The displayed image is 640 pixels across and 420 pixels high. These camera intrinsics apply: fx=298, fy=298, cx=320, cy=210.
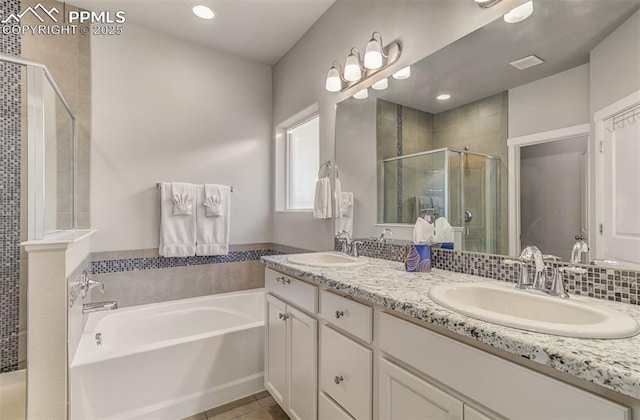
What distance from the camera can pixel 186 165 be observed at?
2.68 meters

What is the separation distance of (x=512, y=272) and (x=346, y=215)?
3.72ft

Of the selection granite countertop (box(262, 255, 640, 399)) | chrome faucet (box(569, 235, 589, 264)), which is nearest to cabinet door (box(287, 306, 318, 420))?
granite countertop (box(262, 255, 640, 399))

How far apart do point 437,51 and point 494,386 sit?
146cm

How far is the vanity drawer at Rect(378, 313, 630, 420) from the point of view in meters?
0.59

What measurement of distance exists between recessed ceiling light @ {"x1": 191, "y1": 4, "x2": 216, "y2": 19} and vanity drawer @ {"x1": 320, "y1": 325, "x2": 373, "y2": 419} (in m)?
2.42

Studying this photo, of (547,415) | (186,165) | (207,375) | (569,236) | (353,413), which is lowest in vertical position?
(207,375)

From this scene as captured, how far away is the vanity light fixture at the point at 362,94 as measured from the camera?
6.40 feet

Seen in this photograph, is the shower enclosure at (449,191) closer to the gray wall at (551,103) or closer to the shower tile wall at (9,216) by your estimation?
the gray wall at (551,103)

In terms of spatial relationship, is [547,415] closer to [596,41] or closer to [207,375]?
[596,41]

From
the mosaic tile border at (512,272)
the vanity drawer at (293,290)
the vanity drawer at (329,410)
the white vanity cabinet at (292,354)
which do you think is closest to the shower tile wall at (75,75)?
the vanity drawer at (293,290)

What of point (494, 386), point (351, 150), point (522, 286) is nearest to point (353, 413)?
point (494, 386)

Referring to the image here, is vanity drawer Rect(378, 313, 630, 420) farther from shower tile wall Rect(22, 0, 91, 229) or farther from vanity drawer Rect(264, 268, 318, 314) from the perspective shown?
shower tile wall Rect(22, 0, 91, 229)

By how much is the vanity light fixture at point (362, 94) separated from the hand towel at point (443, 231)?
956 mm

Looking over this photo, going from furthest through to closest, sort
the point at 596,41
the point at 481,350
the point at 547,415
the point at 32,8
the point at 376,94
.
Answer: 1. the point at 32,8
2. the point at 376,94
3. the point at 596,41
4. the point at 481,350
5. the point at 547,415
